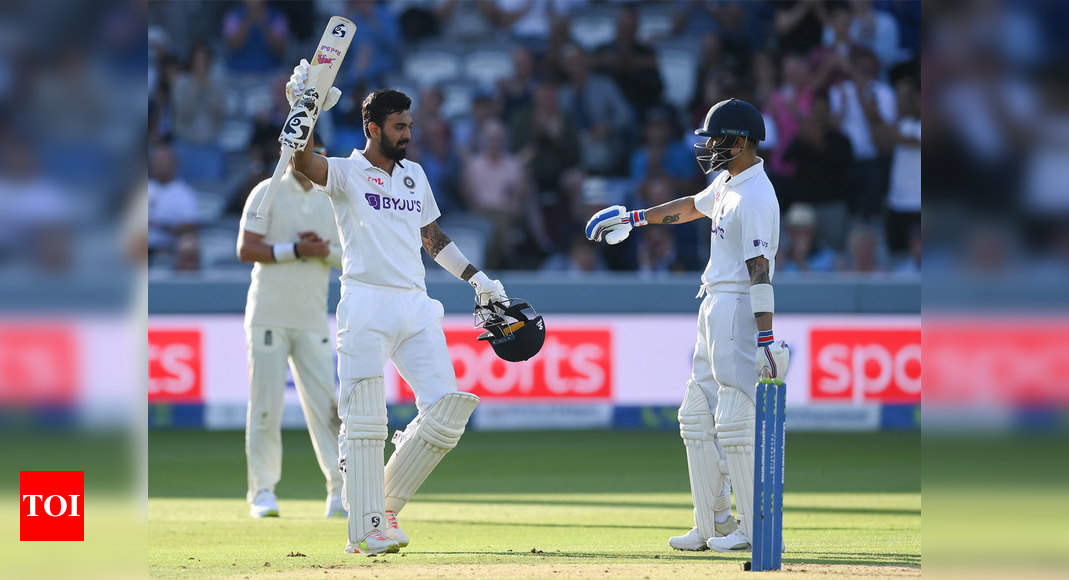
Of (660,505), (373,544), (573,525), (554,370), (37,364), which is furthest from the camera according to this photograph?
(554,370)

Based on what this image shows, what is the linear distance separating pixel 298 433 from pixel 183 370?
4.40 ft

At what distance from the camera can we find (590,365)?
12008 millimetres

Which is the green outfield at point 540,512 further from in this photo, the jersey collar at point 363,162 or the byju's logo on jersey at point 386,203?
the jersey collar at point 363,162

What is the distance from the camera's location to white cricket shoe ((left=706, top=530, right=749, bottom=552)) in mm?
6422

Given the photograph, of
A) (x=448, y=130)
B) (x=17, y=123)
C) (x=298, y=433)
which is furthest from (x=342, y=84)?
(x=17, y=123)

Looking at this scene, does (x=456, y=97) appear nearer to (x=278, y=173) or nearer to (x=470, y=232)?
(x=470, y=232)

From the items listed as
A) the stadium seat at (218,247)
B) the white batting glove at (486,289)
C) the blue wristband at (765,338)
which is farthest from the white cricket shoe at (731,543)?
the stadium seat at (218,247)

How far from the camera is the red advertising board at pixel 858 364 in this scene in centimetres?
1188

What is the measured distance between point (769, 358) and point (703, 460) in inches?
34.6

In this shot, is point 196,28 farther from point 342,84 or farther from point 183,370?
point 183,370

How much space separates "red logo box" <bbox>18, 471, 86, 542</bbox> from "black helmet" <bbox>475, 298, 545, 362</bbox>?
3.09 meters

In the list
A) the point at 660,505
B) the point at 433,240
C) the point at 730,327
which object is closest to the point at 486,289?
the point at 433,240

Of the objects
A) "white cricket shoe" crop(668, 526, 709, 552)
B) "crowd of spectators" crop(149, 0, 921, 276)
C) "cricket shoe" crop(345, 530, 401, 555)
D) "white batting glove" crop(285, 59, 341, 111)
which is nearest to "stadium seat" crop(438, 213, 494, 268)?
"crowd of spectators" crop(149, 0, 921, 276)

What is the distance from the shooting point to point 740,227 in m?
6.32
